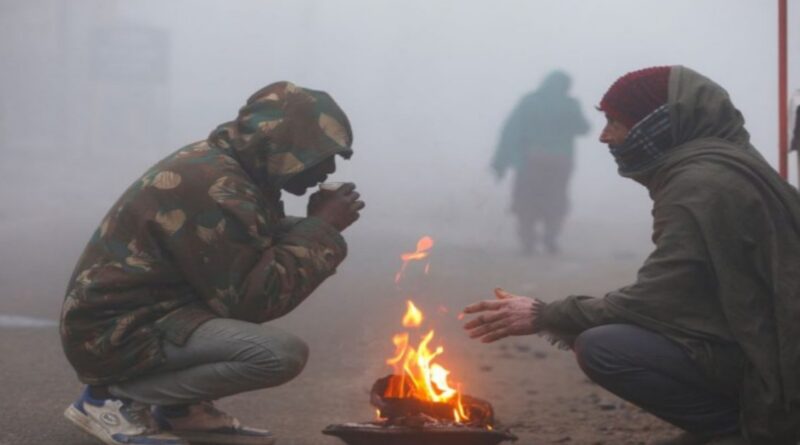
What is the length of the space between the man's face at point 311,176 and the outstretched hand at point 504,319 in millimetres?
650

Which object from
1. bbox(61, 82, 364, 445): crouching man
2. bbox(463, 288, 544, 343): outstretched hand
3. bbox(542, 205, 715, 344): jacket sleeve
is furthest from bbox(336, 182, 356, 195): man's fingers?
bbox(542, 205, 715, 344): jacket sleeve

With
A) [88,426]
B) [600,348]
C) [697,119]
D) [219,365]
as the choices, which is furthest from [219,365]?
[697,119]

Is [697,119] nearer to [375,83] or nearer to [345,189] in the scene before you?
[345,189]

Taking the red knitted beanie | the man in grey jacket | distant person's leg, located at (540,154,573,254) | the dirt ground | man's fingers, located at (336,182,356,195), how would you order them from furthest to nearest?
distant person's leg, located at (540,154,573,254) < the dirt ground < man's fingers, located at (336,182,356,195) < the red knitted beanie < the man in grey jacket

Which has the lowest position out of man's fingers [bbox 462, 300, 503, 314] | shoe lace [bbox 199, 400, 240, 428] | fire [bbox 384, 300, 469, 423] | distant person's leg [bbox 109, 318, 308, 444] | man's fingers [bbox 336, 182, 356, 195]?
shoe lace [bbox 199, 400, 240, 428]

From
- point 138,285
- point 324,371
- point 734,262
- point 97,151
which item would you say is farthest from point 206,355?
point 97,151

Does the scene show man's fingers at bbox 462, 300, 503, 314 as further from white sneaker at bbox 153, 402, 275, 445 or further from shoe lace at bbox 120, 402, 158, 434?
shoe lace at bbox 120, 402, 158, 434

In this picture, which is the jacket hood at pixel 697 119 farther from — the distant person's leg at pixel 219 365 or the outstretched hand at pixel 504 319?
the distant person's leg at pixel 219 365

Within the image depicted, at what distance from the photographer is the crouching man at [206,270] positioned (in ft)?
11.6

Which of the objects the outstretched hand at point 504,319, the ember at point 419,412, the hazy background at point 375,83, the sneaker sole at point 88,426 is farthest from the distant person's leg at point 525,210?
the sneaker sole at point 88,426

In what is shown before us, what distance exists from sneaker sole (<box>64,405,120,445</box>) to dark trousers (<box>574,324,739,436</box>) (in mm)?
1552

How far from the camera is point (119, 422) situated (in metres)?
3.76

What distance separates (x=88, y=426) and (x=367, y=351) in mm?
3048

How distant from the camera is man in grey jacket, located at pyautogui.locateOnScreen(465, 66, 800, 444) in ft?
11.0
